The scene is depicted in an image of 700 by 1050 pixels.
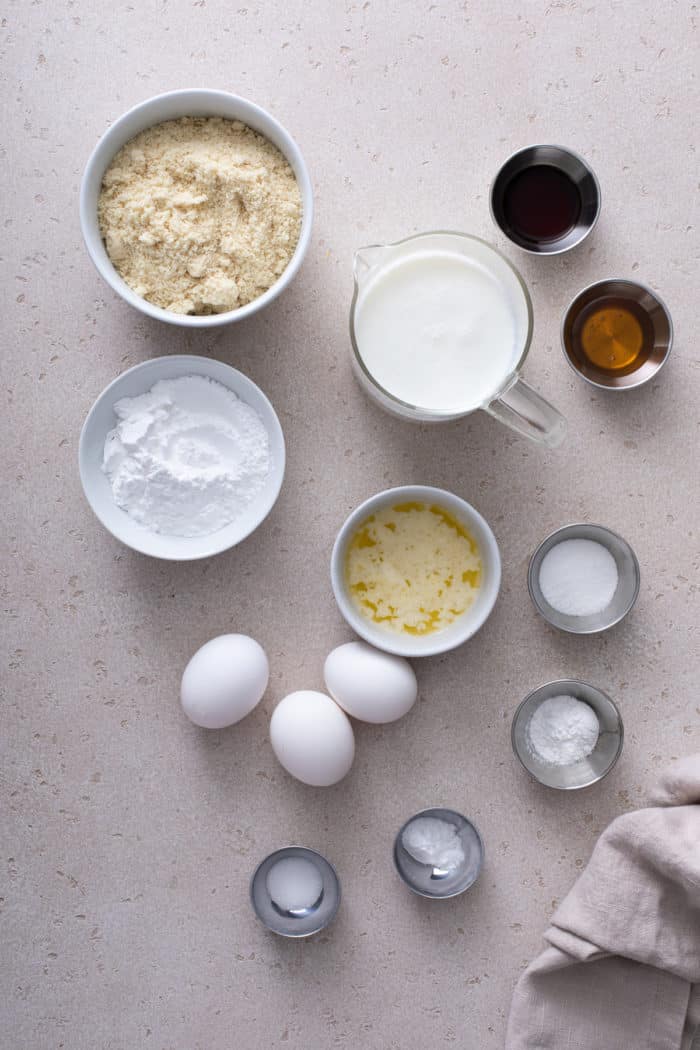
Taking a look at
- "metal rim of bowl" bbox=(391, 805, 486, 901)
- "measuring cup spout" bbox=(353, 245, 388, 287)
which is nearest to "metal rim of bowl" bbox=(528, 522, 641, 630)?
"metal rim of bowl" bbox=(391, 805, 486, 901)

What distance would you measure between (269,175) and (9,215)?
0.43 meters

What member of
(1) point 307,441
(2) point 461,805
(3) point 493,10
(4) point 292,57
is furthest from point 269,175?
(2) point 461,805

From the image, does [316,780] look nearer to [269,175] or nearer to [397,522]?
[397,522]

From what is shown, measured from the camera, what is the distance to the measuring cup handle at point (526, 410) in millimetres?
1072

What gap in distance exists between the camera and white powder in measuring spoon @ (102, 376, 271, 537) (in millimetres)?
1117

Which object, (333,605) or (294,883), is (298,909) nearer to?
(294,883)

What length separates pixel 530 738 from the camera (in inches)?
48.9

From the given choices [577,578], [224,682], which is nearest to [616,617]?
[577,578]

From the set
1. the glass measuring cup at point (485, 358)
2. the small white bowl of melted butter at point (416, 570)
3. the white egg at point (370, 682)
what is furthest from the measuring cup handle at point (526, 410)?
the white egg at point (370, 682)

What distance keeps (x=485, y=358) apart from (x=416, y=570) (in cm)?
33

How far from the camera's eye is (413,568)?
3.97 ft

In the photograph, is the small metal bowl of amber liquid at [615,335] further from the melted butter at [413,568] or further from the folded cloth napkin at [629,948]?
the folded cloth napkin at [629,948]

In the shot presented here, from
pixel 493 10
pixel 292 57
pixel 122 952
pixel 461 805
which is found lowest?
pixel 122 952

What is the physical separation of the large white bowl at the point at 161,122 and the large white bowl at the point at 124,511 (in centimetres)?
9
